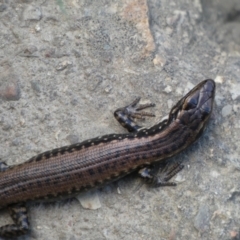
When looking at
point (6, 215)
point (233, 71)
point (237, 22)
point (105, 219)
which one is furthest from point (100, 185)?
point (237, 22)

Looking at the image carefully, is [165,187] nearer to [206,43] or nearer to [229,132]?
[229,132]

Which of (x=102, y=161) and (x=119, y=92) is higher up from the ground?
(x=119, y=92)

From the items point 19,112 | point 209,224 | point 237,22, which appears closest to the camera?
point 209,224

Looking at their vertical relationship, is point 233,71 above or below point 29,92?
above
